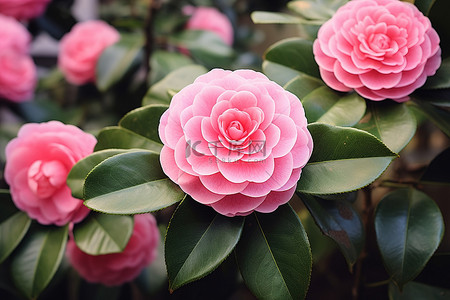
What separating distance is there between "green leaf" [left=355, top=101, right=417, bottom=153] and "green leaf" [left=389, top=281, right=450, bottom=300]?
0.27 m

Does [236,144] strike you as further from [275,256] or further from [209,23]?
[209,23]

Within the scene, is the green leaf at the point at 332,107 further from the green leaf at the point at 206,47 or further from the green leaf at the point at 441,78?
the green leaf at the point at 206,47

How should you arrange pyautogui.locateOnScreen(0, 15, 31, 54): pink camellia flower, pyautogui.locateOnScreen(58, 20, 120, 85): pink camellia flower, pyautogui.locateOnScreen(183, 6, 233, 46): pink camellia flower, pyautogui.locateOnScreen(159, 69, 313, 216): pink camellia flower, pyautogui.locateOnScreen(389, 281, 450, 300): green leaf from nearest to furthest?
pyautogui.locateOnScreen(159, 69, 313, 216): pink camellia flower < pyautogui.locateOnScreen(389, 281, 450, 300): green leaf < pyautogui.locateOnScreen(0, 15, 31, 54): pink camellia flower < pyautogui.locateOnScreen(58, 20, 120, 85): pink camellia flower < pyautogui.locateOnScreen(183, 6, 233, 46): pink camellia flower

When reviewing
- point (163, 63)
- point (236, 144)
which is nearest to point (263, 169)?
point (236, 144)

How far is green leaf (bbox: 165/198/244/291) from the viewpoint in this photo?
1.50ft

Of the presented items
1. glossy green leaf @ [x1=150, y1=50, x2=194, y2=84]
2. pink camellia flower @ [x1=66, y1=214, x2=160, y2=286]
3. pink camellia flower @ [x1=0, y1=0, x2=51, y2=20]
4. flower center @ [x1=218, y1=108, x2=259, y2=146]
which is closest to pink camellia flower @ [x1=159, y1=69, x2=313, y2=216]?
flower center @ [x1=218, y1=108, x2=259, y2=146]

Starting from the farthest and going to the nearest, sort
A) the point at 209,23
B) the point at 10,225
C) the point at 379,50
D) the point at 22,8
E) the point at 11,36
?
1. the point at 209,23
2. the point at 22,8
3. the point at 11,36
4. the point at 10,225
5. the point at 379,50

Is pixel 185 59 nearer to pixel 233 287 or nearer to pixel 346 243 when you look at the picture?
pixel 233 287

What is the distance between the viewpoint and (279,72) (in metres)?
0.63

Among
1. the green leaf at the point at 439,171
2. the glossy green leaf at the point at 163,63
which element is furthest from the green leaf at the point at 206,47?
the green leaf at the point at 439,171

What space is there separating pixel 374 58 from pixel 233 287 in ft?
1.98

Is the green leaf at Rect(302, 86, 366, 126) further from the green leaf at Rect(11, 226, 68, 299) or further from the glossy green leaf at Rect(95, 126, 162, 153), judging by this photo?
the green leaf at Rect(11, 226, 68, 299)

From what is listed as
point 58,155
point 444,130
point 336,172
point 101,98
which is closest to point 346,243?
point 336,172

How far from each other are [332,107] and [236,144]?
19cm
